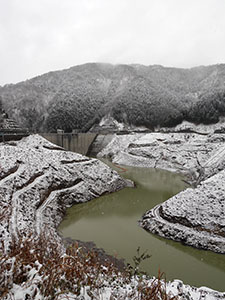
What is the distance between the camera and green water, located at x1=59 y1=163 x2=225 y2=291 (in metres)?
6.88

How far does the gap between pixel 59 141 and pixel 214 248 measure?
84.8 ft

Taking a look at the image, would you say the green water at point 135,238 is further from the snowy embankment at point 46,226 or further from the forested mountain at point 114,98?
the forested mountain at point 114,98

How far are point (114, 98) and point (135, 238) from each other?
201ft

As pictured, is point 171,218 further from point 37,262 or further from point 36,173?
point 36,173

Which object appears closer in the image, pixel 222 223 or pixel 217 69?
pixel 222 223

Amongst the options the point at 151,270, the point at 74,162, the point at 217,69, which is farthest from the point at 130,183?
the point at 217,69

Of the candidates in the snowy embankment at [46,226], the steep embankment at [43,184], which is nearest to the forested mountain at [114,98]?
the steep embankment at [43,184]

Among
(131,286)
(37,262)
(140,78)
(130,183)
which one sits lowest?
(130,183)

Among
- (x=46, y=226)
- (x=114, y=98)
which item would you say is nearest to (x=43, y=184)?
(x=46, y=226)

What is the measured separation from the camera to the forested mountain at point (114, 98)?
49062mm

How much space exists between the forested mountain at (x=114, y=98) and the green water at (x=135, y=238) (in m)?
35.9

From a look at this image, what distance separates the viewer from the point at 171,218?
988cm

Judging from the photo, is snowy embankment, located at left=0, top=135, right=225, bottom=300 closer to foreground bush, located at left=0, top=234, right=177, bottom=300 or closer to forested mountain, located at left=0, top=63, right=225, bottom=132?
foreground bush, located at left=0, top=234, right=177, bottom=300

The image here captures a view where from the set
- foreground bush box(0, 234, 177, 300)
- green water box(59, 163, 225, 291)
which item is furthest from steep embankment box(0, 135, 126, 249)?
foreground bush box(0, 234, 177, 300)
